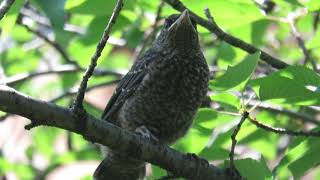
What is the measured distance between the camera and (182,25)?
3.79 meters

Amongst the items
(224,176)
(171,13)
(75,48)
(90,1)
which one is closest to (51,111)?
(90,1)

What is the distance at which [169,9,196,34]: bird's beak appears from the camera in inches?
142

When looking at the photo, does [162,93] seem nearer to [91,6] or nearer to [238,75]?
[91,6]

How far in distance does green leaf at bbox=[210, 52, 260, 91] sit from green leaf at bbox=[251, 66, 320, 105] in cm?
9

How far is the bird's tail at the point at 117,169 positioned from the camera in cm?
375

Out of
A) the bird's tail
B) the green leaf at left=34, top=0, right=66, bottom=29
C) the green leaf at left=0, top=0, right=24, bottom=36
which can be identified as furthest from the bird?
the green leaf at left=34, top=0, right=66, bottom=29

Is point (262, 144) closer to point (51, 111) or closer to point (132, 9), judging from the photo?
point (132, 9)

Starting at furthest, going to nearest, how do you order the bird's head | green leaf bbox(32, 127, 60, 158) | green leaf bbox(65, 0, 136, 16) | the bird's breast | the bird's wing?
green leaf bbox(32, 127, 60, 158), the bird's head, the bird's wing, the bird's breast, green leaf bbox(65, 0, 136, 16)

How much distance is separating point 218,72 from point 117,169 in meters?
0.99

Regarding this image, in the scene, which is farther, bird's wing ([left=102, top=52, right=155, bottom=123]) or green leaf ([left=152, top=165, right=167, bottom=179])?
bird's wing ([left=102, top=52, right=155, bottom=123])

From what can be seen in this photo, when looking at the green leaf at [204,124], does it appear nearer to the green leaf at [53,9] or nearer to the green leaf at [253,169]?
the green leaf at [253,169]

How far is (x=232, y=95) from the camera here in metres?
2.86

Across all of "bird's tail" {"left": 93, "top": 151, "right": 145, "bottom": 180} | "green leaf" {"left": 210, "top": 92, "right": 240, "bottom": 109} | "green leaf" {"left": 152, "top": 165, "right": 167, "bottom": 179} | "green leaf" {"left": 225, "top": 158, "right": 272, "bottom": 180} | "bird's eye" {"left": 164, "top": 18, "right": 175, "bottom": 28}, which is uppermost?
"green leaf" {"left": 210, "top": 92, "right": 240, "bottom": 109}

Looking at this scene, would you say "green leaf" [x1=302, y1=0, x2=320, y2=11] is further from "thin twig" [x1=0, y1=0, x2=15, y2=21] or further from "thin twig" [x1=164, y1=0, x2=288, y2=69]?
"thin twig" [x1=0, y1=0, x2=15, y2=21]
